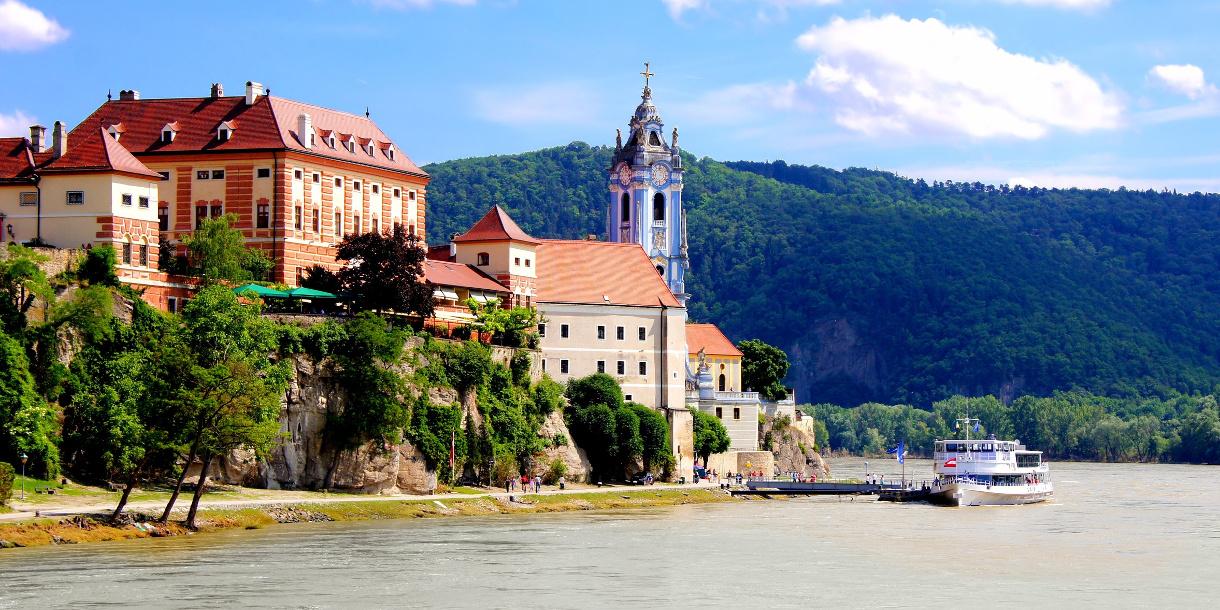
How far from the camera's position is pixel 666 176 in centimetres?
17100

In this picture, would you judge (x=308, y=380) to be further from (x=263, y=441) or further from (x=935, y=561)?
(x=935, y=561)

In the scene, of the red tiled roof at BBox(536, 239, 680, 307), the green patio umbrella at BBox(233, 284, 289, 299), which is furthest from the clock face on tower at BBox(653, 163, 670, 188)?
the green patio umbrella at BBox(233, 284, 289, 299)

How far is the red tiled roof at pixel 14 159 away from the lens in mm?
97250

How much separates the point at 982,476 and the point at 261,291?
50.2 metres

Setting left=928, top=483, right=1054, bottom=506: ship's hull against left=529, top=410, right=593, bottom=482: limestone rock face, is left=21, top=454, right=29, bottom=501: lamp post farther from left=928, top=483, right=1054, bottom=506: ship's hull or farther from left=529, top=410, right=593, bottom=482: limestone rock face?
left=928, top=483, right=1054, bottom=506: ship's hull

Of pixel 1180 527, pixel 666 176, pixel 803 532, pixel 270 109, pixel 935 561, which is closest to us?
pixel 935 561

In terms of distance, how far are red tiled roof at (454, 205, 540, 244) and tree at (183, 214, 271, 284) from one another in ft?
65.4

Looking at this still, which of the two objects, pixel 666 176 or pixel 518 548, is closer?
pixel 518 548

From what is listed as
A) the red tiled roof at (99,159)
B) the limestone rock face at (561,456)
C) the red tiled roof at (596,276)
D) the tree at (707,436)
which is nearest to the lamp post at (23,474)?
the red tiled roof at (99,159)

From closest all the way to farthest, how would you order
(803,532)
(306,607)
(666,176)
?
(306,607), (803,532), (666,176)

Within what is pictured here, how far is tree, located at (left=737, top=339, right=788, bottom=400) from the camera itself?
518 ft

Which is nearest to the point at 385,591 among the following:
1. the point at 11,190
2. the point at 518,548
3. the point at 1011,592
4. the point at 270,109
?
the point at 518,548

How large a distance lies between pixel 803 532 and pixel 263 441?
26757mm

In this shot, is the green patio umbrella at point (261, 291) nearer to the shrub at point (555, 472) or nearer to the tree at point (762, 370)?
the shrub at point (555, 472)
